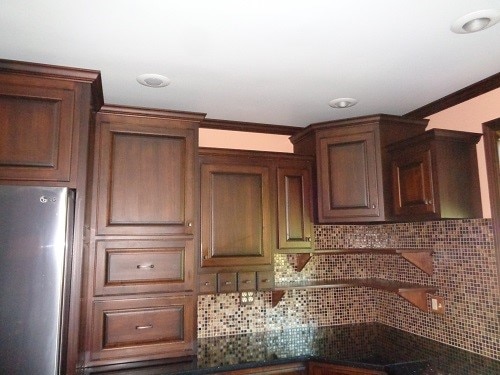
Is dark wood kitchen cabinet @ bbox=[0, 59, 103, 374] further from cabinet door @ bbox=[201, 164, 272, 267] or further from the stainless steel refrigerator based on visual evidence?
cabinet door @ bbox=[201, 164, 272, 267]

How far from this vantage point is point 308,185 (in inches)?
105

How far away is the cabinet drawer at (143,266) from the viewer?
2.11 meters

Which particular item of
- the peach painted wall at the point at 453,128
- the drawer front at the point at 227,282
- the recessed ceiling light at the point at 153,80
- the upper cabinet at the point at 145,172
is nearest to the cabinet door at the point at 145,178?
the upper cabinet at the point at 145,172

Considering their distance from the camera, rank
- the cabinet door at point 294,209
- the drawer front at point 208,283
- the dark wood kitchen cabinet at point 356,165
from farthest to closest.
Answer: the cabinet door at point 294,209 → the dark wood kitchen cabinet at point 356,165 → the drawer front at point 208,283

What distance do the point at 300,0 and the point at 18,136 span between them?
1.37 m

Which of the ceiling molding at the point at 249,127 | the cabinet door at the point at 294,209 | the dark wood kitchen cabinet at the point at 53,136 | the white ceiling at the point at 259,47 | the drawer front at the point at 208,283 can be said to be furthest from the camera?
the ceiling molding at the point at 249,127

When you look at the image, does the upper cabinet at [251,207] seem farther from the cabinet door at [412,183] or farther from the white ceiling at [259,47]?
the cabinet door at [412,183]

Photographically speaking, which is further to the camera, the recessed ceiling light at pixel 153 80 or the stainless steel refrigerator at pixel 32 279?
the recessed ceiling light at pixel 153 80

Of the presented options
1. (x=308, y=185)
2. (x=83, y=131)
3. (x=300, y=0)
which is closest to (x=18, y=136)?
(x=83, y=131)

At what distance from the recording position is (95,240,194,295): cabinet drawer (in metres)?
2.11

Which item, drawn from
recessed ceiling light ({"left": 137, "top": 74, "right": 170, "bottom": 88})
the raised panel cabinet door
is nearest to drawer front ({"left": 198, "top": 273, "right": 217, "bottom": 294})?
the raised panel cabinet door

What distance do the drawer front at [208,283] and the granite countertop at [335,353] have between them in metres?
0.36

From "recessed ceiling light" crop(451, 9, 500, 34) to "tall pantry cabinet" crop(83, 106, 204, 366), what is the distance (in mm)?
1405

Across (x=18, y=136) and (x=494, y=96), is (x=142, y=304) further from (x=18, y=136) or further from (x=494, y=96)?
(x=494, y=96)
